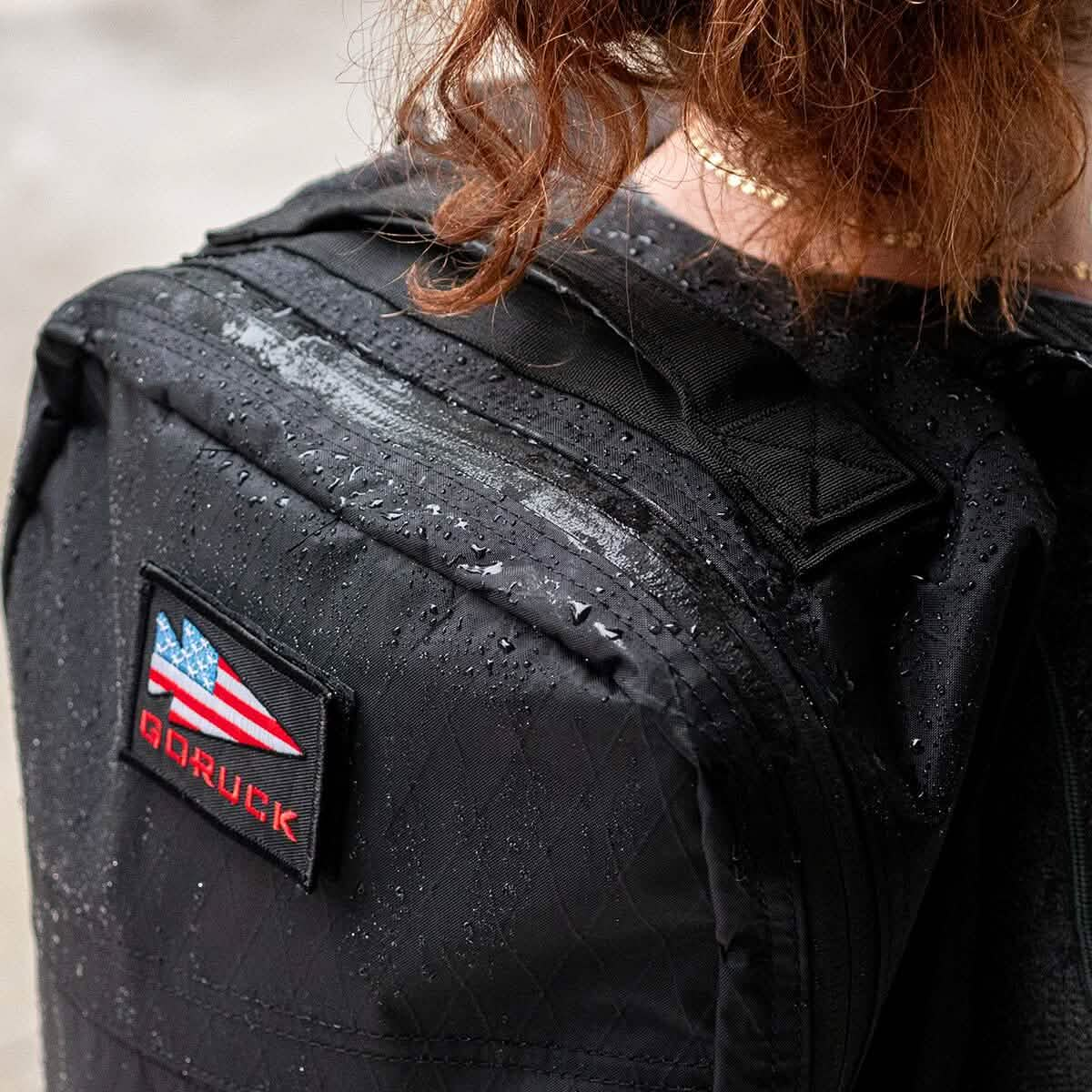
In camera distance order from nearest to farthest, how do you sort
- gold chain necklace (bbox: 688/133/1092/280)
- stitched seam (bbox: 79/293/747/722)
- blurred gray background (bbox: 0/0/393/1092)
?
stitched seam (bbox: 79/293/747/722), gold chain necklace (bbox: 688/133/1092/280), blurred gray background (bbox: 0/0/393/1092)

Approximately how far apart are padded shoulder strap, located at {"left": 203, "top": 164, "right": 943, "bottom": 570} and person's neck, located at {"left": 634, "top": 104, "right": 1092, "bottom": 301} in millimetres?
45

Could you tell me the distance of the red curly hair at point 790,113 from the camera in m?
0.44

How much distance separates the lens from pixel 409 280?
1.65 ft

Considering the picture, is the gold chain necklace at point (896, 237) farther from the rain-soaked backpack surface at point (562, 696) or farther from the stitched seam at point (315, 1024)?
the stitched seam at point (315, 1024)

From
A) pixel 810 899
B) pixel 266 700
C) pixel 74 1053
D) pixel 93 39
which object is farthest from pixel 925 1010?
pixel 93 39

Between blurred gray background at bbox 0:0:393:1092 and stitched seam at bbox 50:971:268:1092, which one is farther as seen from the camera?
blurred gray background at bbox 0:0:393:1092

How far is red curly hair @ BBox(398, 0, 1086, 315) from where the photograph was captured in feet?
1.43

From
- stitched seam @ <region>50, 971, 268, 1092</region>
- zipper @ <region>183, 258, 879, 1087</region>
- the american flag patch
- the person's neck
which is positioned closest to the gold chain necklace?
the person's neck

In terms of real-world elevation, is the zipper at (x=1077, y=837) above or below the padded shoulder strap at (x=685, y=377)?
below

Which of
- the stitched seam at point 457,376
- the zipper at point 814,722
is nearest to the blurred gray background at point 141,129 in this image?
the stitched seam at point 457,376

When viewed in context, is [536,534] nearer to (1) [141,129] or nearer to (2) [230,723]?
(2) [230,723]

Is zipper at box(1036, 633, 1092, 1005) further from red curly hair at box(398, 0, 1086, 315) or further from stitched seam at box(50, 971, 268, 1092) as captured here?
stitched seam at box(50, 971, 268, 1092)

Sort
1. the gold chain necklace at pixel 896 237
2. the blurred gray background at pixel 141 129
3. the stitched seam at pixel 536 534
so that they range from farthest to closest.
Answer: the blurred gray background at pixel 141 129, the gold chain necklace at pixel 896 237, the stitched seam at pixel 536 534

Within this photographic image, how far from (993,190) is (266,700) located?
28 cm
